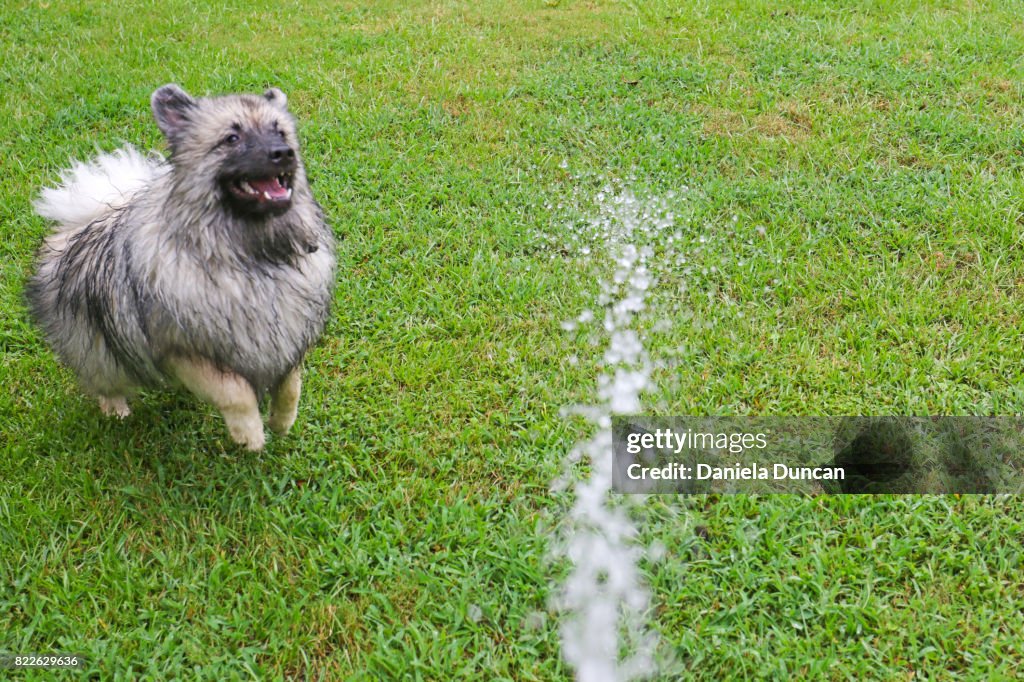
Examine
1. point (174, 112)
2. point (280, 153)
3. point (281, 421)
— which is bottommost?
point (281, 421)

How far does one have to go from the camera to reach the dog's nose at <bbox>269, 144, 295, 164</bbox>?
2.13 meters

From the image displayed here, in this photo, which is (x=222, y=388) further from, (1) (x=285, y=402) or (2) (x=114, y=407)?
(2) (x=114, y=407)

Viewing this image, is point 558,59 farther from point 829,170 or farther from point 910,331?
point 910,331

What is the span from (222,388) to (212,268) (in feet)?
1.35

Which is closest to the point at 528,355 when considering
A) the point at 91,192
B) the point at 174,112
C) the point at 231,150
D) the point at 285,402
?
the point at 285,402

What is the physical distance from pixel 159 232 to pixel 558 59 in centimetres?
415

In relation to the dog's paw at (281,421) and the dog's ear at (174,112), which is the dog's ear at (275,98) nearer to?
the dog's ear at (174,112)

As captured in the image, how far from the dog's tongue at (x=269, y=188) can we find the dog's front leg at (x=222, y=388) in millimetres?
599

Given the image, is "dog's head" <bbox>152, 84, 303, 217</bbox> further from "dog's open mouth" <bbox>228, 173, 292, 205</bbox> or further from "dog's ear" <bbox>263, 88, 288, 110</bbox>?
"dog's ear" <bbox>263, 88, 288, 110</bbox>

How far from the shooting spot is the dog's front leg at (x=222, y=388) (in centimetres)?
240

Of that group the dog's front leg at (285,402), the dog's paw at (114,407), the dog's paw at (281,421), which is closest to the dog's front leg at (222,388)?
the dog's front leg at (285,402)

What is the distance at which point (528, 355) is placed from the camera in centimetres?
335

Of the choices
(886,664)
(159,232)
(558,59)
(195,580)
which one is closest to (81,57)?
(558,59)

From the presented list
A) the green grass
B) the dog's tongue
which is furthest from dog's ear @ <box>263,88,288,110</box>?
the green grass
